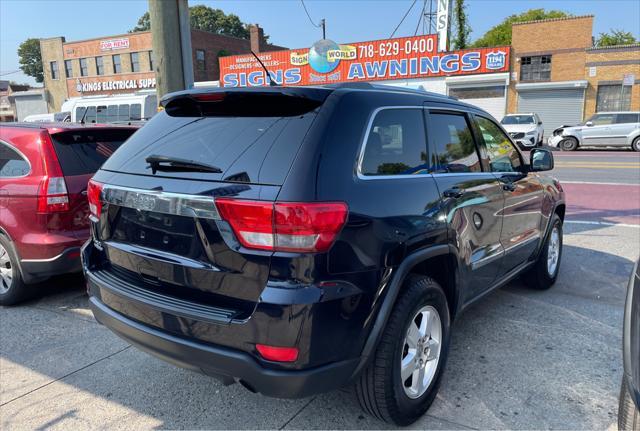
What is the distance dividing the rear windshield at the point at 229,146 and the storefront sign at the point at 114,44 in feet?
157

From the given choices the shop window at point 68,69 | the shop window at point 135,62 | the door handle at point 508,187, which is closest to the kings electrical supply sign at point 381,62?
the shop window at point 135,62

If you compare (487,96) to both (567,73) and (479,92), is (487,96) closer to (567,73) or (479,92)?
(479,92)

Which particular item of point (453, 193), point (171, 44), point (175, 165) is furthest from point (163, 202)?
point (171, 44)

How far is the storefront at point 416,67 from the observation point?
29391 millimetres

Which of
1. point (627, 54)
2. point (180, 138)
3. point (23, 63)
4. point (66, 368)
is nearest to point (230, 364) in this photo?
point (180, 138)

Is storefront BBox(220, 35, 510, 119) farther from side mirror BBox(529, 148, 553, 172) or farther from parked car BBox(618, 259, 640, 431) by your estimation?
parked car BBox(618, 259, 640, 431)

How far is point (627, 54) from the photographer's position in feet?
89.4

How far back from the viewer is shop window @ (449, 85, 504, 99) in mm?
29688

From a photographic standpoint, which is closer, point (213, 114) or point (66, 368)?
point (213, 114)

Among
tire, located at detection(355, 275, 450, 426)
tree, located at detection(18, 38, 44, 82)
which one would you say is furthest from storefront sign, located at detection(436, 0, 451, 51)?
tree, located at detection(18, 38, 44, 82)

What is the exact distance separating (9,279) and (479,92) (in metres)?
30.0

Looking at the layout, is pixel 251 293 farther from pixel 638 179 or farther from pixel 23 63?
pixel 23 63

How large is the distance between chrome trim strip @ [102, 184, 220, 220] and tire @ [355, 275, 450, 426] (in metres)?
1.04

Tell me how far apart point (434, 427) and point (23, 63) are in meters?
96.2
